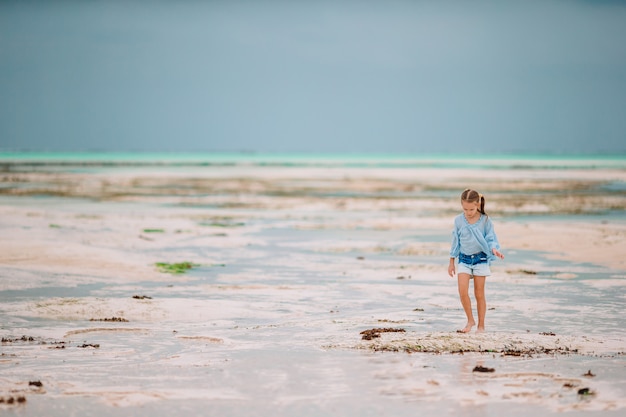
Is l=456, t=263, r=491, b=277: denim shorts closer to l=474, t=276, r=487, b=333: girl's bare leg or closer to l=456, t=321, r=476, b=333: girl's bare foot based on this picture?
l=474, t=276, r=487, b=333: girl's bare leg

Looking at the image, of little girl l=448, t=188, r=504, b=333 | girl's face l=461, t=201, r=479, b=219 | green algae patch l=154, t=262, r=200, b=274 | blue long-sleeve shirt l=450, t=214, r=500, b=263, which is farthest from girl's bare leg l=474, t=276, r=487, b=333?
green algae patch l=154, t=262, r=200, b=274

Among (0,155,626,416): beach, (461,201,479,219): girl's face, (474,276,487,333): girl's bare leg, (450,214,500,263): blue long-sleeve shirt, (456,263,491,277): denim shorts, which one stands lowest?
(0,155,626,416): beach

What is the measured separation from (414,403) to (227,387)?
5.64 feet

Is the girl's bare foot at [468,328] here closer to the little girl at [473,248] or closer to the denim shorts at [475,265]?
the little girl at [473,248]

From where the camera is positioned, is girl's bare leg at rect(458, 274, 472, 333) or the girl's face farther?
girl's bare leg at rect(458, 274, 472, 333)

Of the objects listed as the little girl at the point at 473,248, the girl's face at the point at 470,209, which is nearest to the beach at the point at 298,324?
the little girl at the point at 473,248

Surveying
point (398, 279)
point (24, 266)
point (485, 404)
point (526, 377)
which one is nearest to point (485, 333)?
point (526, 377)

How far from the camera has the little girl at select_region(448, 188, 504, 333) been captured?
1020 cm

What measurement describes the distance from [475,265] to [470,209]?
0.73m

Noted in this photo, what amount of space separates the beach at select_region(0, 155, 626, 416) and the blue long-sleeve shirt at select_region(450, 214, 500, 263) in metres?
1.01

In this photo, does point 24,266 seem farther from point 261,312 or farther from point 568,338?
point 568,338

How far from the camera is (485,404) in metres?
7.29

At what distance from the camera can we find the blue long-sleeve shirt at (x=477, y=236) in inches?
402

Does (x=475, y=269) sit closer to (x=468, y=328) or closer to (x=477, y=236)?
(x=477, y=236)
